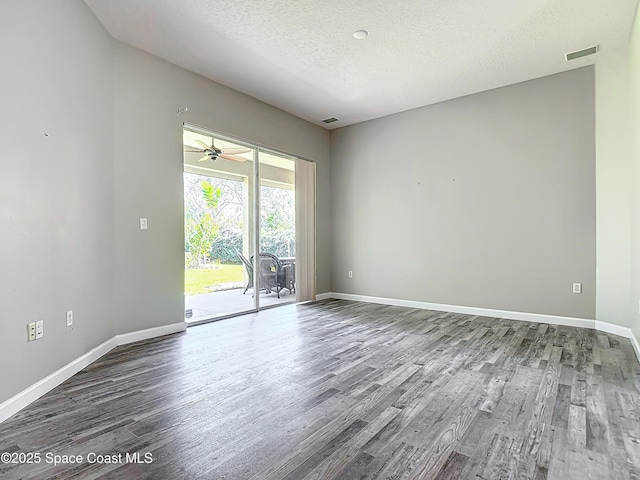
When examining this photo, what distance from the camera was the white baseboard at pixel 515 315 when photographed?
363 cm

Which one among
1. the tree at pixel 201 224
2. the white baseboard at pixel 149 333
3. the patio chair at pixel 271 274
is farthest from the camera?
the patio chair at pixel 271 274

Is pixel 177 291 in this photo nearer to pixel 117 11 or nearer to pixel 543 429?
pixel 117 11

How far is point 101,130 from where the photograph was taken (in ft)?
10.2

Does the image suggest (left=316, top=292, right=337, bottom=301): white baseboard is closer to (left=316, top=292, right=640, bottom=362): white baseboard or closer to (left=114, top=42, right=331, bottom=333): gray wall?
(left=316, top=292, right=640, bottom=362): white baseboard

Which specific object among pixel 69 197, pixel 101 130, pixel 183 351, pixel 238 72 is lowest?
pixel 183 351

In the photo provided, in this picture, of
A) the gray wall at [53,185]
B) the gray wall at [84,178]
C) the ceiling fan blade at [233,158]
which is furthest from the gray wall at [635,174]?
the gray wall at [53,185]

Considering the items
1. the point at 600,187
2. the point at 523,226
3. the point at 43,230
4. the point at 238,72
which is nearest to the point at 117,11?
the point at 238,72

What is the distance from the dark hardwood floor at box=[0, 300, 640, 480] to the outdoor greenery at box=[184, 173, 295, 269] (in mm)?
1270

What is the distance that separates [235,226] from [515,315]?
3853mm

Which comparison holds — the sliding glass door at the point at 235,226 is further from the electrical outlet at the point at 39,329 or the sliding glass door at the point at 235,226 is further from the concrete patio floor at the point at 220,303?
the electrical outlet at the point at 39,329

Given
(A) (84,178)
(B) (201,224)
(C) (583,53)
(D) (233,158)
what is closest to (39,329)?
(A) (84,178)

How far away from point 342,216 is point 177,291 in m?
3.16

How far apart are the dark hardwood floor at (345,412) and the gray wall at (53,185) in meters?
0.39

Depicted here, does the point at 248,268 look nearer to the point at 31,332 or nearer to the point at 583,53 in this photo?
the point at 31,332
